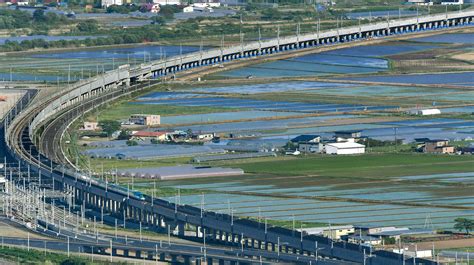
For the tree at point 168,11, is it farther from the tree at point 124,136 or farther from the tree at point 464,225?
the tree at point 464,225

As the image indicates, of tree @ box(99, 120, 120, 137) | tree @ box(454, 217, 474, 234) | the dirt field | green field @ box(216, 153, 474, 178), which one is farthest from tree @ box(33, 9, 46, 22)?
the dirt field

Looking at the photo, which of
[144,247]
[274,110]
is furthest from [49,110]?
[144,247]

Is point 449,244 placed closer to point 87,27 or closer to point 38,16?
point 87,27

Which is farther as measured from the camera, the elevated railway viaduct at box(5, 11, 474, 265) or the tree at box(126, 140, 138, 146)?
the tree at box(126, 140, 138, 146)

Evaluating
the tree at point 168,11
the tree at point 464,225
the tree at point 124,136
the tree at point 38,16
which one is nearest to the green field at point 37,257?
the tree at point 464,225

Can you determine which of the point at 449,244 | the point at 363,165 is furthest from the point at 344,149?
the point at 449,244

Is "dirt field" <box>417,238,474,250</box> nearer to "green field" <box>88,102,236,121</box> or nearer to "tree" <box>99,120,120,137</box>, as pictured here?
"tree" <box>99,120,120,137</box>
